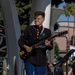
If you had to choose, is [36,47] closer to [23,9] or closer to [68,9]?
[23,9]

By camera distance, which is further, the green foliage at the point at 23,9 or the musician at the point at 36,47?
the green foliage at the point at 23,9

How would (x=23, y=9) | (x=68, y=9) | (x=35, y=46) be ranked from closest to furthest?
1. (x=35, y=46)
2. (x=23, y=9)
3. (x=68, y=9)

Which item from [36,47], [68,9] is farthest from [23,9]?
[68,9]

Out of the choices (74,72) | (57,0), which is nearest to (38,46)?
(74,72)

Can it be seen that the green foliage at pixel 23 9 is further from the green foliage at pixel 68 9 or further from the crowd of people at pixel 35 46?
the green foliage at pixel 68 9

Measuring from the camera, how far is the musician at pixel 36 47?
6.12 metres

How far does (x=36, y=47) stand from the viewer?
20.1 feet

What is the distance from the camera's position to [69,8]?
75562 millimetres

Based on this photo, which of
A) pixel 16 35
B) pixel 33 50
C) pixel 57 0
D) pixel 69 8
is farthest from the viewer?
pixel 69 8

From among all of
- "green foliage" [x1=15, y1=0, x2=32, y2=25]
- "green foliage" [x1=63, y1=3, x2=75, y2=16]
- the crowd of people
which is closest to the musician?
the crowd of people

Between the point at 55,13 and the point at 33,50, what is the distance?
427 centimetres

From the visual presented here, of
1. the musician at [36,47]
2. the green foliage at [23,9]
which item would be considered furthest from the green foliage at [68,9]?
the musician at [36,47]

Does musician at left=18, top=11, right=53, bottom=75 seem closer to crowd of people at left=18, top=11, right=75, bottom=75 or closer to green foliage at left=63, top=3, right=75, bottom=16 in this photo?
crowd of people at left=18, top=11, right=75, bottom=75

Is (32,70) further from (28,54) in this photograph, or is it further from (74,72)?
(74,72)
